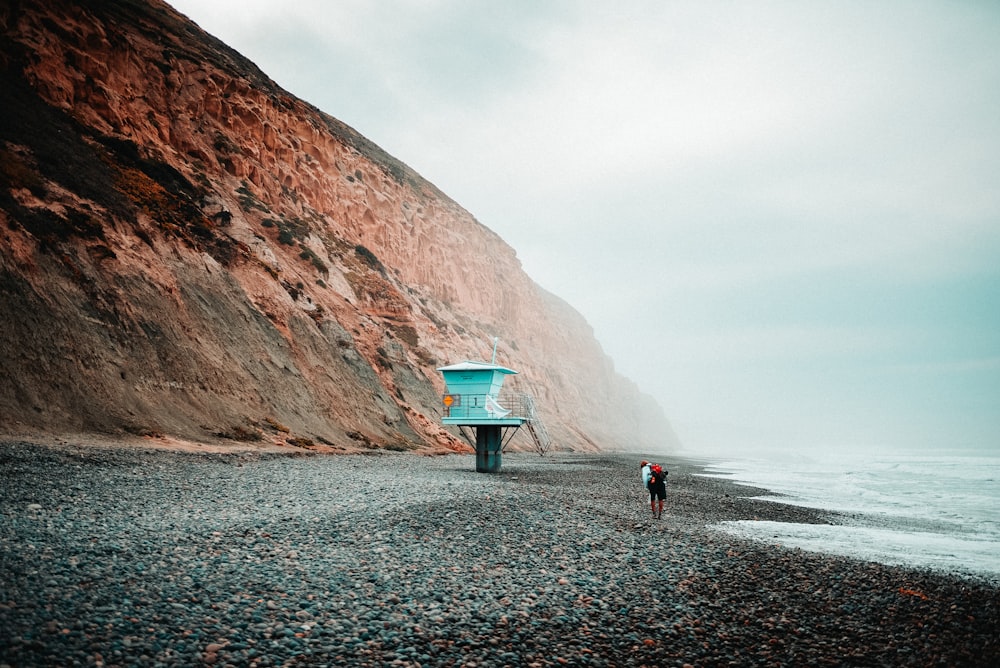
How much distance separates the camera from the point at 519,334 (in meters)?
81.0

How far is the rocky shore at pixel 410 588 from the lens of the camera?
5523 millimetres

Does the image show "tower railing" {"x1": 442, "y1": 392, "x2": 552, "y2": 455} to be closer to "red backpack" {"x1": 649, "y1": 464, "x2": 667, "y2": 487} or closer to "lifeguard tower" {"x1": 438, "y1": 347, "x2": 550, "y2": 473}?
"lifeguard tower" {"x1": 438, "y1": 347, "x2": 550, "y2": 473}

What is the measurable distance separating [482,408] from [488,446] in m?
1.59

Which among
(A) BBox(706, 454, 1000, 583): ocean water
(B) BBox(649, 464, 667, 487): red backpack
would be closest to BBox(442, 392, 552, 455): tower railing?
(B) BBox(649, 464, 667, 487): red backpack

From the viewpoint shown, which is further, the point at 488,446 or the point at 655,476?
the point at 488,446

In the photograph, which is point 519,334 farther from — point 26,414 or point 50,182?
point 26,414

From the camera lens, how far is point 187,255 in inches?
1058

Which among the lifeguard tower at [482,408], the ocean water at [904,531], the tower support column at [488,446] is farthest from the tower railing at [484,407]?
the ocean water at [904,531]

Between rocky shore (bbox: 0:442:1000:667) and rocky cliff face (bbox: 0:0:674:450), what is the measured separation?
326 inches

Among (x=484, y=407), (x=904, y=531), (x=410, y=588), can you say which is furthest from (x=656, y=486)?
(x=484, y=407)

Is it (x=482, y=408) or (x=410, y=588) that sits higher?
(x=482, y=408)

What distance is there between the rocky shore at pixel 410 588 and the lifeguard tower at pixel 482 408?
10825 millimetres

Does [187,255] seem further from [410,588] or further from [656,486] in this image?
[410,588]

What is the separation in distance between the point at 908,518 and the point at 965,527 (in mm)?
1864
